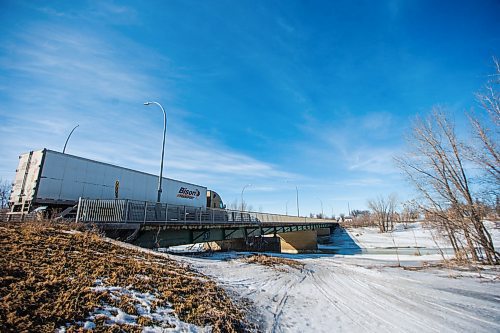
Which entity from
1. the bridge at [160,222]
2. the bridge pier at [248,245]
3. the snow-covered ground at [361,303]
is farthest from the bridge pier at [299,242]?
the snow-covered ground at [361,303]

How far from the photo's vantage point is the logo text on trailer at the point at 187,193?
993 inches

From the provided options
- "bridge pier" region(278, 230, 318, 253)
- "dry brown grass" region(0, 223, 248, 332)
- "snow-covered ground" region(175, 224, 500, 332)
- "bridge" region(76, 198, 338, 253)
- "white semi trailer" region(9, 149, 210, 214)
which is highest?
"white semi trailer" region(9, 149, 210, 214)

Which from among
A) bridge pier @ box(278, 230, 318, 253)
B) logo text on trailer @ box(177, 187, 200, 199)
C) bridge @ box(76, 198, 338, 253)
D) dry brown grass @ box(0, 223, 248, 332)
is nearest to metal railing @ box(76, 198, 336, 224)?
bridge @ box(76, 198, 338, 253)

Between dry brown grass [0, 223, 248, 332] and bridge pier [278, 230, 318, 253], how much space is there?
120 ft

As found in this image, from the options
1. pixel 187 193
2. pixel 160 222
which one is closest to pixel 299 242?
pixel 187 193

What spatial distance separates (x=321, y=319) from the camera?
5.98 meters

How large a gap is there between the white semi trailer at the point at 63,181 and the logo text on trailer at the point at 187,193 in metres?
5.43

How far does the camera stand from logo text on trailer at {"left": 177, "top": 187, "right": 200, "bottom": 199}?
993 inches

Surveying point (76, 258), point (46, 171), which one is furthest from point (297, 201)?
point (76, 258)

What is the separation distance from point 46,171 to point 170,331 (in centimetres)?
1478

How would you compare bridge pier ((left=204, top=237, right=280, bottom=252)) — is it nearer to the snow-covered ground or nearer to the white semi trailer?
the white semi trailer

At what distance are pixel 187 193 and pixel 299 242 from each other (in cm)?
2477

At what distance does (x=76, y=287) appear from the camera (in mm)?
4379

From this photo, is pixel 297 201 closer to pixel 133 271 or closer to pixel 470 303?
pixel 470 303
